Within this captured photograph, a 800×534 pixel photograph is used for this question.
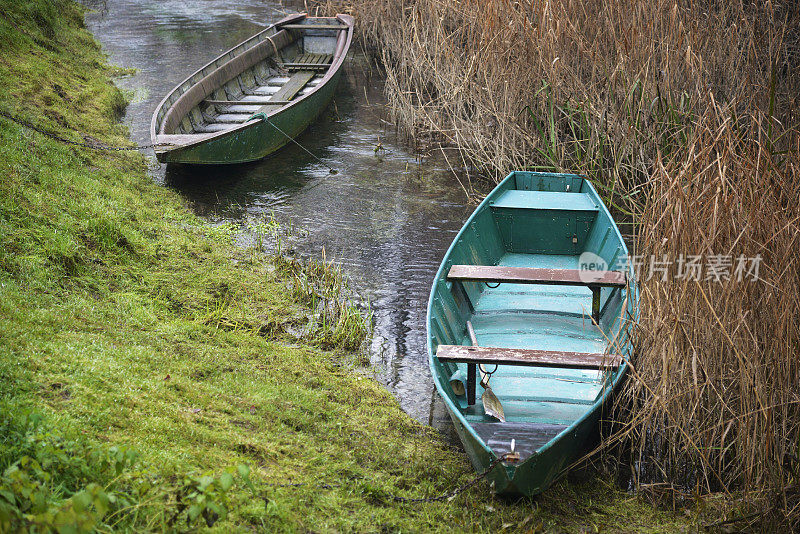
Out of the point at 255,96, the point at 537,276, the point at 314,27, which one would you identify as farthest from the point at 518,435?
the point at 314,27

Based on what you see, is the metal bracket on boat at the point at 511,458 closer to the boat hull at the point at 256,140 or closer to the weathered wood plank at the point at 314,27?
the boat hull at the point at 256,140

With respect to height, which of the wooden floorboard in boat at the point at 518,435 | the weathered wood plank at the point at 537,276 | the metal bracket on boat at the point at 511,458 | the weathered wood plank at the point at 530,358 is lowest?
the wooden floorboard in boat at the point at 518,435

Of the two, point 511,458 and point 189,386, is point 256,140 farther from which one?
point 511,458

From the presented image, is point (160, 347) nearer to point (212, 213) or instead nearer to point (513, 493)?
point (513, 493)

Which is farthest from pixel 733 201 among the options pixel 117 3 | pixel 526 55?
pixel 117 3

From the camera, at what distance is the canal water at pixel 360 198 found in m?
6.21

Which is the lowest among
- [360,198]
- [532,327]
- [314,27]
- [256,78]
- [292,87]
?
[532,327]

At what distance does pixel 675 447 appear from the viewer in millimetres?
4023

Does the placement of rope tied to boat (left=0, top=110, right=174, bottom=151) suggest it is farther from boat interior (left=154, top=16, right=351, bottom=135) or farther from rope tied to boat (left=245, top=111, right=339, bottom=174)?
rope tied to boat (left=245, top=111, right=339, bottom=174)

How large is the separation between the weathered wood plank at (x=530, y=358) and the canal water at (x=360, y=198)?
837 millimetres

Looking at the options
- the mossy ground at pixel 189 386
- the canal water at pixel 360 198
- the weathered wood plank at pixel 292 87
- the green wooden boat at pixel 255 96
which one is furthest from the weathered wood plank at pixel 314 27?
the mossy ground at pixel 189 386

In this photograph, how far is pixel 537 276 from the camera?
5195 mm

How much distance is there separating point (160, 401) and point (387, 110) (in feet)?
29.5

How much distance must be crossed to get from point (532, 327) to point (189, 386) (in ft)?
8.87
